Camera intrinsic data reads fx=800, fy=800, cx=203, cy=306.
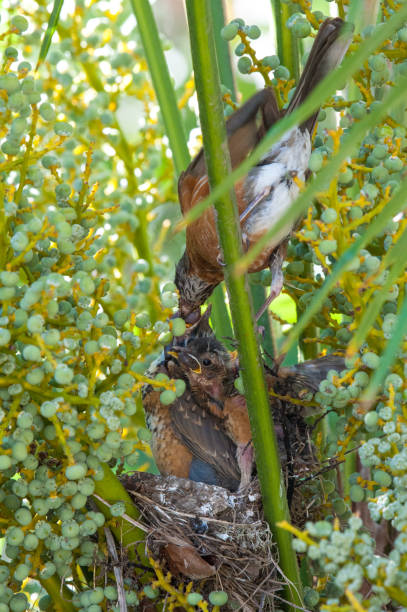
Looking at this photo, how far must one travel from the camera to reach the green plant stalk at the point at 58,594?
1004 mm

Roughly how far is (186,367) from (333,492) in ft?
1.44

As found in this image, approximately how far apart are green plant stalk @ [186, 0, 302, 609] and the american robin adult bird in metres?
0.29

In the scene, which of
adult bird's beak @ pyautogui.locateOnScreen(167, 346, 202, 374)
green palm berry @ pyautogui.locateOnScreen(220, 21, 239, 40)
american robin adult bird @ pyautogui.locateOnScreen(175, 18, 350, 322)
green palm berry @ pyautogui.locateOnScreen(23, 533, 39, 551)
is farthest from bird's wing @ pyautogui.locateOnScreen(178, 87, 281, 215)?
green palm berry @ pyautogui.locateOnScreen(23, 533, 39, 551)

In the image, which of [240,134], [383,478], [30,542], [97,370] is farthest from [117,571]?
[240,134]

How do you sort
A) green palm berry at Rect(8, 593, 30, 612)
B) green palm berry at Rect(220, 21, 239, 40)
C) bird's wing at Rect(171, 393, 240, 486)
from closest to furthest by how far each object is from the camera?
green palm berry at Rect(8, 593, 30, 612)
green palm berry at Rect(220, 21, 239, 40)
bird's wing at Rect(171, 393, 240, 486)

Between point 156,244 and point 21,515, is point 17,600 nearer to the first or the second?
point 21,515

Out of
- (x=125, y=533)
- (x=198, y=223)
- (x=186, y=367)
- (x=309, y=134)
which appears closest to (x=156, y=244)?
(x=198, y=223)

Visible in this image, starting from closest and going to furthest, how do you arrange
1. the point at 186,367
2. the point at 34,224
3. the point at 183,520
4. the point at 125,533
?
the point at 34,224, the point at 125,533, the point at 183,520, the point at 186,367

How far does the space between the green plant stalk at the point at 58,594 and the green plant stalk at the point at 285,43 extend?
0.89 metres

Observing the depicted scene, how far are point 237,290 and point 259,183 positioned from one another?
69 centimetres

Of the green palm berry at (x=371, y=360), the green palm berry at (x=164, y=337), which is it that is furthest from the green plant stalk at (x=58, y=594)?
the green palm berry at (x=371, y=360)

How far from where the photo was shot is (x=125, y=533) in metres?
1.05

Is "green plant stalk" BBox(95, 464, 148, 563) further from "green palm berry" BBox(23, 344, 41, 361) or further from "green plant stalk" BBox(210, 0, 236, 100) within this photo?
"green plant stalk" BBox(210, 0, 236, 100)

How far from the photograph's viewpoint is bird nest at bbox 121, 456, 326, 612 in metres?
1.14
